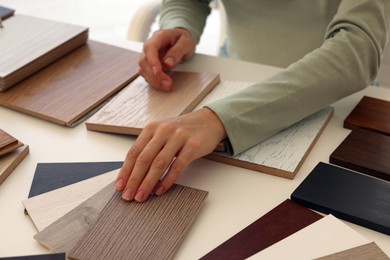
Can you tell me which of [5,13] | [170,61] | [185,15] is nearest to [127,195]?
[170,61]

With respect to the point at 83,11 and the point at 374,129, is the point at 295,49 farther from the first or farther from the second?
the point at 83,11

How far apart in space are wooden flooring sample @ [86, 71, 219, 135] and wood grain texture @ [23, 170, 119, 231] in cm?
15

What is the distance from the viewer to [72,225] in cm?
72

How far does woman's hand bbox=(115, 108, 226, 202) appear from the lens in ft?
2.56

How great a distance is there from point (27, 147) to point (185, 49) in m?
0.46

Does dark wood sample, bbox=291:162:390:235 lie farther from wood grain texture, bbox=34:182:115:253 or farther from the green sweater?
wood grain texture, bbox=34:182:115:253

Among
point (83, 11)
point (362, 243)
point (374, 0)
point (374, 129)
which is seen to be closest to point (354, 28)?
point (374, 0)

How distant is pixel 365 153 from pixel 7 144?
610 mm

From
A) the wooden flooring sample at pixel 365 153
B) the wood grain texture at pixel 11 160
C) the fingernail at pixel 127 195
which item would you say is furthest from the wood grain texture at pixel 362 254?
the wood grain texture at pixel 11 160

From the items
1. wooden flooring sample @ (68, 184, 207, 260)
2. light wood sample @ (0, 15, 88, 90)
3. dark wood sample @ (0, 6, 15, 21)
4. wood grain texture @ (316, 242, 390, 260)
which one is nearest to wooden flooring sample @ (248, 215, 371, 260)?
wood grain texture @ (316, 242, 390, 260)

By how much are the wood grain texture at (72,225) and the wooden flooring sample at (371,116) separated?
471mm

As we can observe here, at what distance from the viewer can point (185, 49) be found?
1.19 metres

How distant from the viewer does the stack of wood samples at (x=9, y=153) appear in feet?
2.78

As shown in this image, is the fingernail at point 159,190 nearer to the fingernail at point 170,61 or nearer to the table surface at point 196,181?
the table surface at point 196,181
